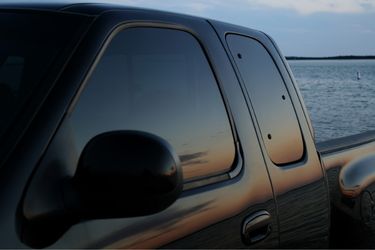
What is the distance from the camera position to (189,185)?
2338mm

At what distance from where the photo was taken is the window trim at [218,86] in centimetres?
200

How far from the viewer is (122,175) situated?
171 cm

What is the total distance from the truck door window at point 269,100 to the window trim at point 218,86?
0.80 ft

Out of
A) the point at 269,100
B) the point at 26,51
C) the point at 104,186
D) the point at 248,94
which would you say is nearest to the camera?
the point at 104,186

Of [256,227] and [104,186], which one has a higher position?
[104,186]

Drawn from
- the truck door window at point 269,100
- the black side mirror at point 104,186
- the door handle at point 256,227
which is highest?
the black side mirror at point 104,186

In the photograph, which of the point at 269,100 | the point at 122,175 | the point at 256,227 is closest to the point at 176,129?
the point at 256,227

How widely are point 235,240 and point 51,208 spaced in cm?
94

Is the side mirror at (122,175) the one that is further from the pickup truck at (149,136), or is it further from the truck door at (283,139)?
the truck door at (283,139)

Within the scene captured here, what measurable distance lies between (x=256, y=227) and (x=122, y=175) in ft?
3.56

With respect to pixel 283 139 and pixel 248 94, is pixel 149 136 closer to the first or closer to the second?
pixel 248 94

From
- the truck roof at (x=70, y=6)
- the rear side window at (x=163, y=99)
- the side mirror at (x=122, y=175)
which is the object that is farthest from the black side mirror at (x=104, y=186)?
the truck roof at (x=70, y=6)

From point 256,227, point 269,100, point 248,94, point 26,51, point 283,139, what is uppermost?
point 26,51

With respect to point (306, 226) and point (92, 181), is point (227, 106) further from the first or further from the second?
point (92, 181)
